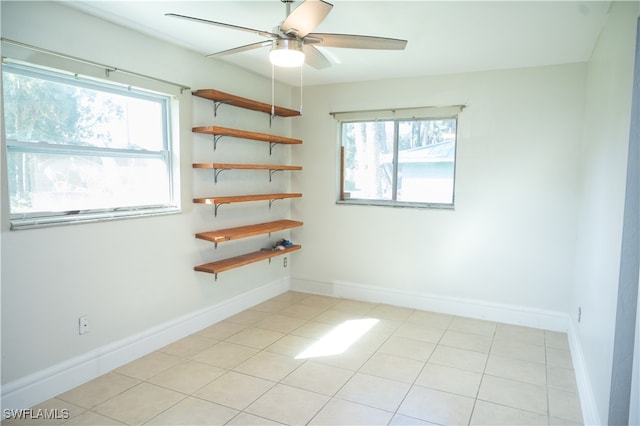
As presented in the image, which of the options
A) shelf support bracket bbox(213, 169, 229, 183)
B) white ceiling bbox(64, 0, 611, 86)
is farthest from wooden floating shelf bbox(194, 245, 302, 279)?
→ white ceiling bbox(64, 0, 611, 86)

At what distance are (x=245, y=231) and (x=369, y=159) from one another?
1606 millimetres

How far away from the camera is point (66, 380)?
8.46 ft

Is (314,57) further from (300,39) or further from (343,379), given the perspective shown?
(343,379)

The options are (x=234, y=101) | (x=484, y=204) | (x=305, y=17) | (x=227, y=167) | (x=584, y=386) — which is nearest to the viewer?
(x=305, y=17)

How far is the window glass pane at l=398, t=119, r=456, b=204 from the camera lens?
162 inches

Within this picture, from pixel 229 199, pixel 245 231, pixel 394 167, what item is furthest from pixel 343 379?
pixel 394 167

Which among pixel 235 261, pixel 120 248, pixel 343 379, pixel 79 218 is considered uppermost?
pixel 79 218

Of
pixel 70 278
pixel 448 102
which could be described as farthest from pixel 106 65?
pixel 448 102

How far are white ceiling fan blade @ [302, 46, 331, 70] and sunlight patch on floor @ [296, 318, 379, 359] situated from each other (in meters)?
2.11

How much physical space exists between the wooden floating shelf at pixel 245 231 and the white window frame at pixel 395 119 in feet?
2.13

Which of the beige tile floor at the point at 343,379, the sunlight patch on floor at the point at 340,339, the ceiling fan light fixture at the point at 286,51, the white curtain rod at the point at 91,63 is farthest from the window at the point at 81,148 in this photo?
the sunlight patch on floor at the point at 340,339

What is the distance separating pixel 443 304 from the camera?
4172 millimetres

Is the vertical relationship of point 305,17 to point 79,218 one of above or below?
above

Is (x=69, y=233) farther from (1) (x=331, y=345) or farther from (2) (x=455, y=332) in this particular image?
(2) (x=455, y=332)
